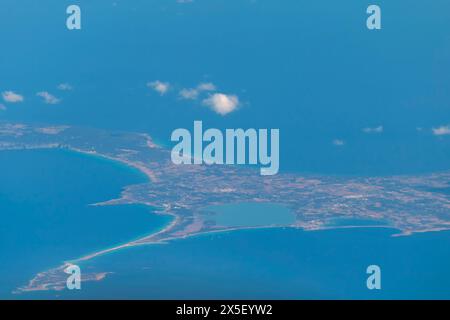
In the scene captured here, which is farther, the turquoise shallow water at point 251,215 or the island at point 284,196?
the island at point 284,196

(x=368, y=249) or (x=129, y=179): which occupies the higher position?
(x=129, y=179)

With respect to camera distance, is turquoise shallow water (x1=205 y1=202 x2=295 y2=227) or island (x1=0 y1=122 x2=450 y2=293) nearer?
turquoise shallow water (x1=205 y1=202 x2=295 y2=227)

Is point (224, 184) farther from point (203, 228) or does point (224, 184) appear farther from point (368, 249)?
point (368, 249)

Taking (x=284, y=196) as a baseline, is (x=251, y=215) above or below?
below

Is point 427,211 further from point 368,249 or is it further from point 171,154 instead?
point 171,154
